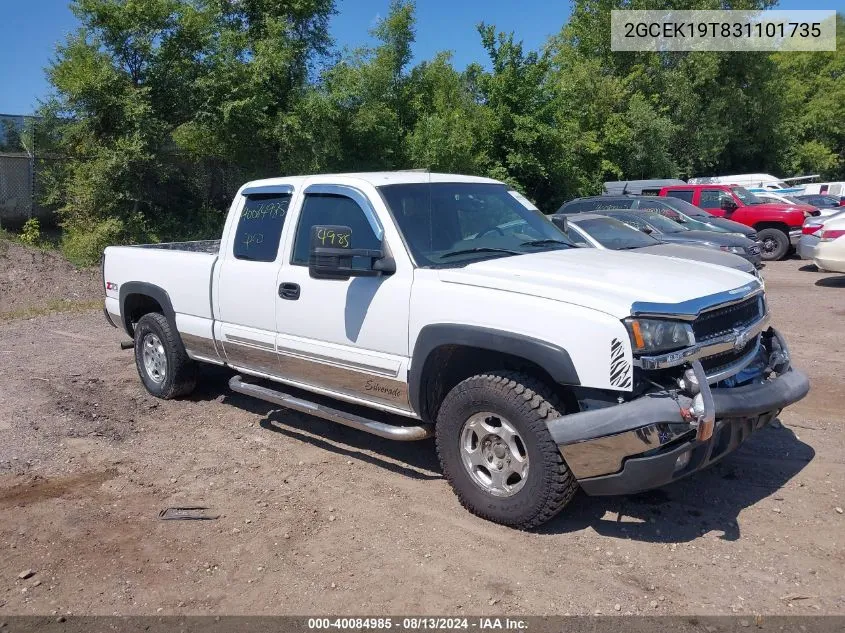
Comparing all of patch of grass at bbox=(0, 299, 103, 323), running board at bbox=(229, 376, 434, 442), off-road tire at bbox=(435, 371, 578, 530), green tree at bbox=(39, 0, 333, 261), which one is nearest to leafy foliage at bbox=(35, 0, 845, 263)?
green tree at bbox=(39, 0, 333, 261)

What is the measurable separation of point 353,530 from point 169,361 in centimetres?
308

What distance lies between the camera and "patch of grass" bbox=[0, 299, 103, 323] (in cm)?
1150

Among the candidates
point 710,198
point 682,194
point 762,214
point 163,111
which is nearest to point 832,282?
point 762,214

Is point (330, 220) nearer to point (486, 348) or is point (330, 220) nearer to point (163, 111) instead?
point (486, 348)

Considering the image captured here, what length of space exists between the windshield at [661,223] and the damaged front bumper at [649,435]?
984 centimetres

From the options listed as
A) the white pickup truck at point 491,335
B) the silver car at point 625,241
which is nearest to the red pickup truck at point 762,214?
the silver car at point 625,241

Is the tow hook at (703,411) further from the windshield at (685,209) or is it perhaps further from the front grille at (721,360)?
the windshield at (685,209)

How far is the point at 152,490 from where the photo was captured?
5.07 m

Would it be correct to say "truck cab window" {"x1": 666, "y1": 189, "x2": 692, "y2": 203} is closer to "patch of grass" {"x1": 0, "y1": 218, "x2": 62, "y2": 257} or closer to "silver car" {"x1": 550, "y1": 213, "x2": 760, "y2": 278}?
"silver car" {"x1": 550, "y1": 213, "x2": 760, "y2": 278}

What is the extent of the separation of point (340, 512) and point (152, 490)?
138 cm

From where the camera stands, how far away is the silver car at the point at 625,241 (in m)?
10.2

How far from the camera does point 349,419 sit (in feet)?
16.4

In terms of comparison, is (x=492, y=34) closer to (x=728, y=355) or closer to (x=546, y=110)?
(x=546, y=110)

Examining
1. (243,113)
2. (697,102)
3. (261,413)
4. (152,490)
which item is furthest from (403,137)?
(697,102)
